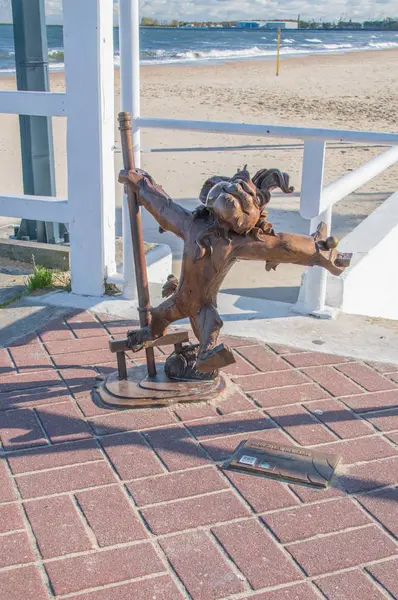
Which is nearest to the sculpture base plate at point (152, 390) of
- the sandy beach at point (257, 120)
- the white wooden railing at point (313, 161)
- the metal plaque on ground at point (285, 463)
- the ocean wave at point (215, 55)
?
the metal plaque on ground at point (285, 463)

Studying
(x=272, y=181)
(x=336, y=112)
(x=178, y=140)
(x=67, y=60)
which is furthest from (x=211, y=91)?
(x=272, y=181)

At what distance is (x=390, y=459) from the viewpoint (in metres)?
2.67

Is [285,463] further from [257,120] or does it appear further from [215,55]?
[215,55]

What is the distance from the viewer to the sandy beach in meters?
7.95

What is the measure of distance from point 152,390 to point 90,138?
5.24 feet

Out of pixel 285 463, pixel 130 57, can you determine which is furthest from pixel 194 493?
pixel 130 57

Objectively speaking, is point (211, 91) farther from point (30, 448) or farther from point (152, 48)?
point (152, 48)

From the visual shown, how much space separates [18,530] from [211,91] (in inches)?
816

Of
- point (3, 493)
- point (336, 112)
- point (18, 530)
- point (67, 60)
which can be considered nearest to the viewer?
point (18, 530)

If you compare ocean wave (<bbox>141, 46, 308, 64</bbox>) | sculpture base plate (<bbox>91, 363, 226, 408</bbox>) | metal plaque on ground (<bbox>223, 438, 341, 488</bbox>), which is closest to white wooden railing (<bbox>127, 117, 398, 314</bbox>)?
sculpture base plate (<bbox>91, 363, 226, 408</bbox>)

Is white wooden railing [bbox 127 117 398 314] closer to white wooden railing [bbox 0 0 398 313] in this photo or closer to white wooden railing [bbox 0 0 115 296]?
white wooden railing [bbox 0 0 398 313]

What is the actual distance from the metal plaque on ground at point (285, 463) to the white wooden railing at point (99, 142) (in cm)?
144

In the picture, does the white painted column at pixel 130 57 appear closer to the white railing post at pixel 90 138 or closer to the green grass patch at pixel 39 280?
the white railing post at pixel 90 138

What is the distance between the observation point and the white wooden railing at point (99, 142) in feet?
12.3
